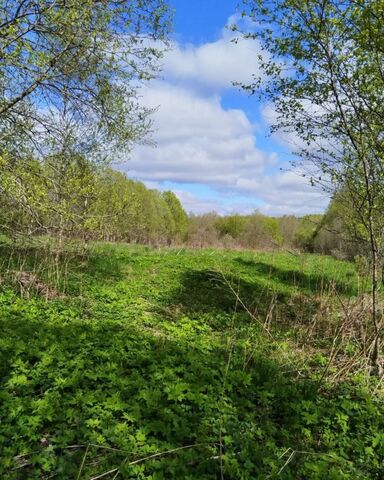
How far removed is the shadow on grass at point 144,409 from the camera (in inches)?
123

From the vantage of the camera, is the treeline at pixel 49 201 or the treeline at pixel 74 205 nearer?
the treeline at pixel 49 201

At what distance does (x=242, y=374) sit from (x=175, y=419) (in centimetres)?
112

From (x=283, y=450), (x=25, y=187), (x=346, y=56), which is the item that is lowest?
(x=283, y=450)

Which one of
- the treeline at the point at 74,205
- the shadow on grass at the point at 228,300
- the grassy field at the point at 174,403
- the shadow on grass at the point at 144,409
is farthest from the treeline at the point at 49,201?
the shadow on grass at the point at 228,300

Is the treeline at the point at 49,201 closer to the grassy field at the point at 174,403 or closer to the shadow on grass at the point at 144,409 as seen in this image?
the grassy field at the point at 174,403

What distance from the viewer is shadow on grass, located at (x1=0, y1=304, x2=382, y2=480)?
312 centimetres

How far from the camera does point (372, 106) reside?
583 cm

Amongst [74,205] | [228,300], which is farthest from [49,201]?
[228,300]

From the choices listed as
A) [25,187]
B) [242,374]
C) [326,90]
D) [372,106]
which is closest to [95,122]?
[25,187]

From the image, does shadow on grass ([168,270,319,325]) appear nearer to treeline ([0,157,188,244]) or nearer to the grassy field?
the grassy field

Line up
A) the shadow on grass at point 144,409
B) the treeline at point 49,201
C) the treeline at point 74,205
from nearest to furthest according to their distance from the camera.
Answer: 1. the shadow on grass at point 144,409
2. the treeline at point 49,201
3. the treeline at point 74,205

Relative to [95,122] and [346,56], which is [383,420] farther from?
[95,122]

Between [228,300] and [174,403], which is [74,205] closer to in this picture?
[228,300]

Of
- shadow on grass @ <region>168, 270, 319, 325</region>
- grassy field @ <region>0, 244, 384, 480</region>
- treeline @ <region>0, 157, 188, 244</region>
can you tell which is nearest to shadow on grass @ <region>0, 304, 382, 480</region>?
grassy field @ <region>0, 244, 384, 480</region>
